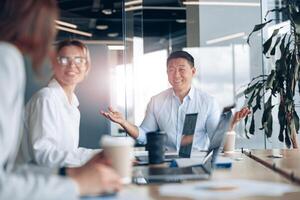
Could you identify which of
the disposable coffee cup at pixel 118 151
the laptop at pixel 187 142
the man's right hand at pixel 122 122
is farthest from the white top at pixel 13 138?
the man's right hand at pixel 122 122

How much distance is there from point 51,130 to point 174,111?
1.57 meters

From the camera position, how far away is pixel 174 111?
10.1 ft

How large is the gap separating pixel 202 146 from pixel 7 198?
77.4 inches

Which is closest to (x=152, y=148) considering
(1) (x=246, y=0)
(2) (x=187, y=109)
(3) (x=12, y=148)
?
(3) (x=12, y=148)

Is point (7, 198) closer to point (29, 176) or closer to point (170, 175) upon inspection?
point (29, 176)

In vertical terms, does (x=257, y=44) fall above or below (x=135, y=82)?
above

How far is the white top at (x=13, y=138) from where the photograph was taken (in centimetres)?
78

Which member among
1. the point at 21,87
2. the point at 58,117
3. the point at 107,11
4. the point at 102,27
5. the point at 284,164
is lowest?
the point at 284,164

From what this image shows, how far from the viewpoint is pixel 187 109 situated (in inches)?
120

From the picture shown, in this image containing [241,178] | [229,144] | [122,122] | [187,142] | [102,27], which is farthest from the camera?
[102,27]

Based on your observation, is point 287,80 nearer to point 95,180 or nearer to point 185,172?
point 185,172

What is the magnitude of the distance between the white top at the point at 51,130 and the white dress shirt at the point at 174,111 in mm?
1015

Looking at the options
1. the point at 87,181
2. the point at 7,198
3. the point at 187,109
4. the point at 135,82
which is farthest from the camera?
the point at 135,82

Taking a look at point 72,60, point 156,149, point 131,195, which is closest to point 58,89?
point 72,60
